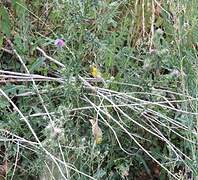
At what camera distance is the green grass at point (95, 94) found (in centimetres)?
172

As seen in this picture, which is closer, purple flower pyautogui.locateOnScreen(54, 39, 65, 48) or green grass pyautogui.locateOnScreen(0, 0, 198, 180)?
green grass pyautogui.locateOnScreen(0, 0, 198, 180)

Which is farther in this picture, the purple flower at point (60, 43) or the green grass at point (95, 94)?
the purple flower at point (60, 43)

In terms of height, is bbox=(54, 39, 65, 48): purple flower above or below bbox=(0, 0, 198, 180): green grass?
above

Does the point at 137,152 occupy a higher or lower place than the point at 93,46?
lower

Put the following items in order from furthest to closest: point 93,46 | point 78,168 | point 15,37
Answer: point 15,37
point 93,46
point 78,168

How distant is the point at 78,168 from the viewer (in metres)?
1.71

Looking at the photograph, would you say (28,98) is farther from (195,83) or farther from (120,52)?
(195,83)

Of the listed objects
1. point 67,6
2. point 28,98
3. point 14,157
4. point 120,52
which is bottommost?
point 14,157

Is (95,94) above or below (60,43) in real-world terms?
below

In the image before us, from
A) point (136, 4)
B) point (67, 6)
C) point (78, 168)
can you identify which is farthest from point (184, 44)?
point (78, 168)

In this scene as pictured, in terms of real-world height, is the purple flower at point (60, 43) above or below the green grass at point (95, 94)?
above

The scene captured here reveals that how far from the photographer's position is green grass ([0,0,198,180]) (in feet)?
5.63

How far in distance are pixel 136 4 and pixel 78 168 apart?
0.76 meters

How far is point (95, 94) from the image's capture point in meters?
1.89
